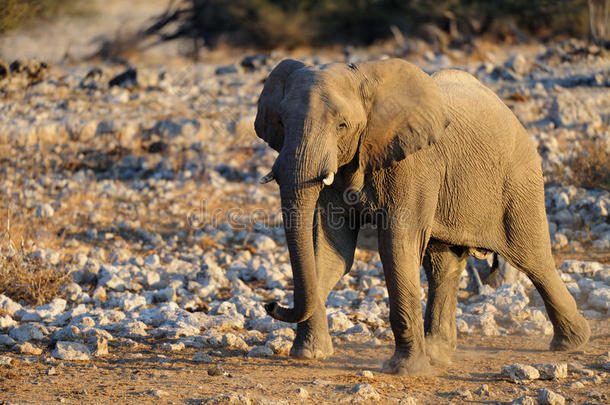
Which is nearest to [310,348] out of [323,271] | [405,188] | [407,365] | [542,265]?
[323,271]

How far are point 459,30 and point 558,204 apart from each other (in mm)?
10647

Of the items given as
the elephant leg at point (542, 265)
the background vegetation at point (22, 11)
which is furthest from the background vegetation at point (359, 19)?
the elephant leg at point (542, 265)

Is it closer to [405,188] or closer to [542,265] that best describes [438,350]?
[542,265]

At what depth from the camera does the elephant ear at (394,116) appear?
4.70m

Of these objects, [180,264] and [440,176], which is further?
[180,264]

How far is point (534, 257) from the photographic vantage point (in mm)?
5555

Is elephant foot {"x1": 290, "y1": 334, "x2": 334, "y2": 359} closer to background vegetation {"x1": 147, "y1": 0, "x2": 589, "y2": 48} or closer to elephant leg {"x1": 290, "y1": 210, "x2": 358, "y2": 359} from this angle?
elephant leg {"x1": 290, "y1": 210, "x2": 358, "y2": 359}

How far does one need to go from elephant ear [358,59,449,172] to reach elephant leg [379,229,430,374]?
0.46m

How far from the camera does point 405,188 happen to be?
16.0 feet

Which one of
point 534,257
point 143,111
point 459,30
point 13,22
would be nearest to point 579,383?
point 534,257

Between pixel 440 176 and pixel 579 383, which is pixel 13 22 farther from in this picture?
pixel 579 383

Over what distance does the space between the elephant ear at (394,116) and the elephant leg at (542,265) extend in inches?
42.0

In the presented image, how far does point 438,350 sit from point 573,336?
0.91 metres

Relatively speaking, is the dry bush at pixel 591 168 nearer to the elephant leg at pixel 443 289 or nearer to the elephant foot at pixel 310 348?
the elephant leg at pixel 443 289
